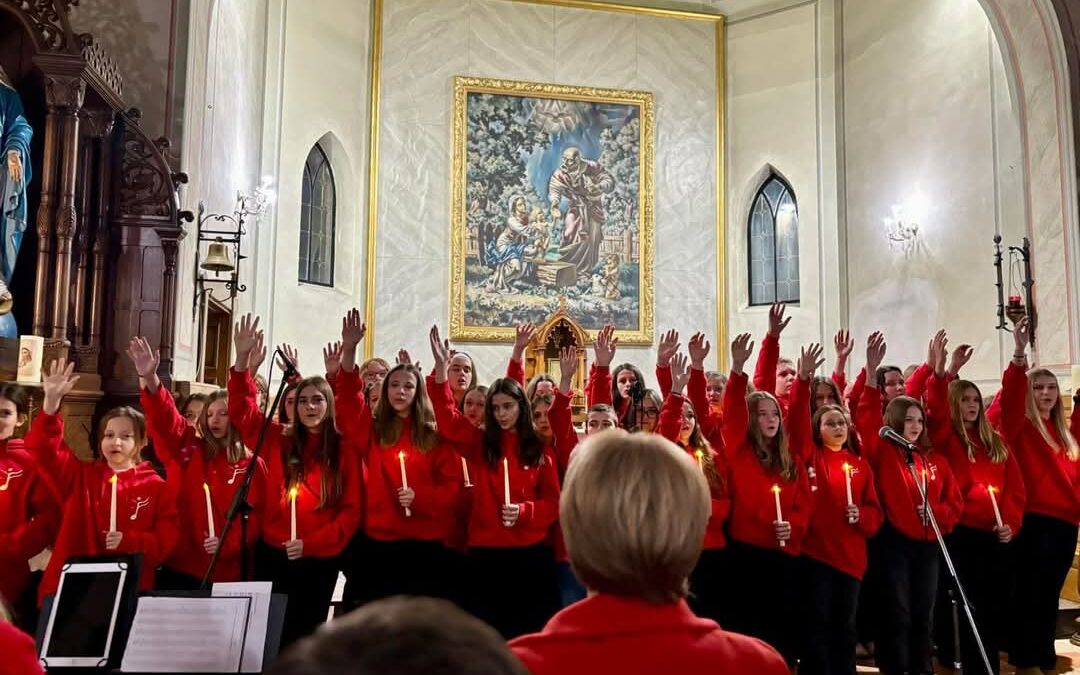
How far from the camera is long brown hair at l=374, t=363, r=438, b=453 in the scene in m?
4.56

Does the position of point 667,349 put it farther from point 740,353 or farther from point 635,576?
point 635,576

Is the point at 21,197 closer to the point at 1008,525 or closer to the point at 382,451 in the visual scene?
the point at 382,451

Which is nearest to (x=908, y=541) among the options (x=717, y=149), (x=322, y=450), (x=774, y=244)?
(x=322, y=450)

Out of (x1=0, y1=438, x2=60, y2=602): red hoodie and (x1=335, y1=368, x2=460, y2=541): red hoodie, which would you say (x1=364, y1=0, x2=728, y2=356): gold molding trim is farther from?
(x1=0, y1=438, x2=60, y2=602): red hoodie

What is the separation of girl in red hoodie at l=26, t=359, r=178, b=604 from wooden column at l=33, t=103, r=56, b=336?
8.48ft

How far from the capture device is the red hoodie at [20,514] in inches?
157

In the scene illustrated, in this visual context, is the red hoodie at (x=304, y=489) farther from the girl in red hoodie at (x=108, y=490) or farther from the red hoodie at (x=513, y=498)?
the red hoodie at (x=513, y=498)

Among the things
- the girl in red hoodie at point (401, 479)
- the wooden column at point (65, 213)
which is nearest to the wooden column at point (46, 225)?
the wooden column at point (65, 213)

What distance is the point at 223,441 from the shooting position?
14.2ft

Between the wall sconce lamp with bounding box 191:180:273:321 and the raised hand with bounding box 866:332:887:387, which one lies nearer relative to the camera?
the raised hand with bounding box 866:332:887:387

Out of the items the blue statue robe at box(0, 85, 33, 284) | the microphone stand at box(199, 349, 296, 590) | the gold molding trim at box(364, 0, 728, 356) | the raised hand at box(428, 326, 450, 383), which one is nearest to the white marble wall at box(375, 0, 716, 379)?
the gold molding trim at box(364, 0, 728, 356)

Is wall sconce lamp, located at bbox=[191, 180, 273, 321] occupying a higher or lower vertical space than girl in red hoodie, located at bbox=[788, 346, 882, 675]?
higher

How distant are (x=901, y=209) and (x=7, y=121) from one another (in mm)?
9773

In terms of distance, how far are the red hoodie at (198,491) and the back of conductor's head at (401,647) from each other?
3.59 meters
